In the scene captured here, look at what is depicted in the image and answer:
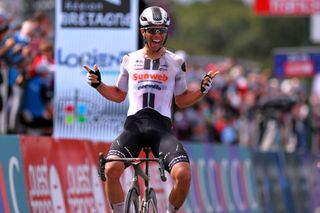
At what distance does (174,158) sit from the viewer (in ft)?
38.3

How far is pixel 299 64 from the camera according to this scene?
1046 inches

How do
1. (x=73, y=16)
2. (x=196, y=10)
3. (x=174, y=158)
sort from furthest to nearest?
(x=196, y=10), (x=73, y=16), (x=174, y=158)

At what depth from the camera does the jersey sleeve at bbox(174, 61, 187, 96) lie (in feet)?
39.8

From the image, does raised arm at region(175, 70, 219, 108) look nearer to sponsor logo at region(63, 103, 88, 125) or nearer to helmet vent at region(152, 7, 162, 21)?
helmet vent at region(152, 7, 162, 21)

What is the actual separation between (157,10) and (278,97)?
14.8 m

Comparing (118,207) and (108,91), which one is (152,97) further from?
(118,207)

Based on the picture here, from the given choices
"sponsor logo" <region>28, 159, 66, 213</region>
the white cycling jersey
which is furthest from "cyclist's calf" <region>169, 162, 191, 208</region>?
"sponsor logo" <region>28, 159, 66, 213</region>

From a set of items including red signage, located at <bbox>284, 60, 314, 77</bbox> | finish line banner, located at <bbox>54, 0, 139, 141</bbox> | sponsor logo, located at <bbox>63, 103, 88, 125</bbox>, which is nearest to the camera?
finish line banner, located at <bbox>54, 0, 139, 141</bbox>

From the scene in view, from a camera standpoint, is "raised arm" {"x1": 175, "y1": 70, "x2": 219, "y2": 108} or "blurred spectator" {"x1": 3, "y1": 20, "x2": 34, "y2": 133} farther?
"blurred spectator" {"x1": 3, "y1": 20, "x2": 34, "y2": 133}

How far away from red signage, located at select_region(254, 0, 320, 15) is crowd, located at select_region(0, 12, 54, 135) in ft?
21.0

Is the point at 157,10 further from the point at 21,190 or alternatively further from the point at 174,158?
the point at 21,190

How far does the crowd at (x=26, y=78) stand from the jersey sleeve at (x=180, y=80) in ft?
12.6

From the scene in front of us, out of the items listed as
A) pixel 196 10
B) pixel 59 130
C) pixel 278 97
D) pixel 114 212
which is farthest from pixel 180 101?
pixel 196 10

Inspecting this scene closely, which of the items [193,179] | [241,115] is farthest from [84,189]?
[241,115]
